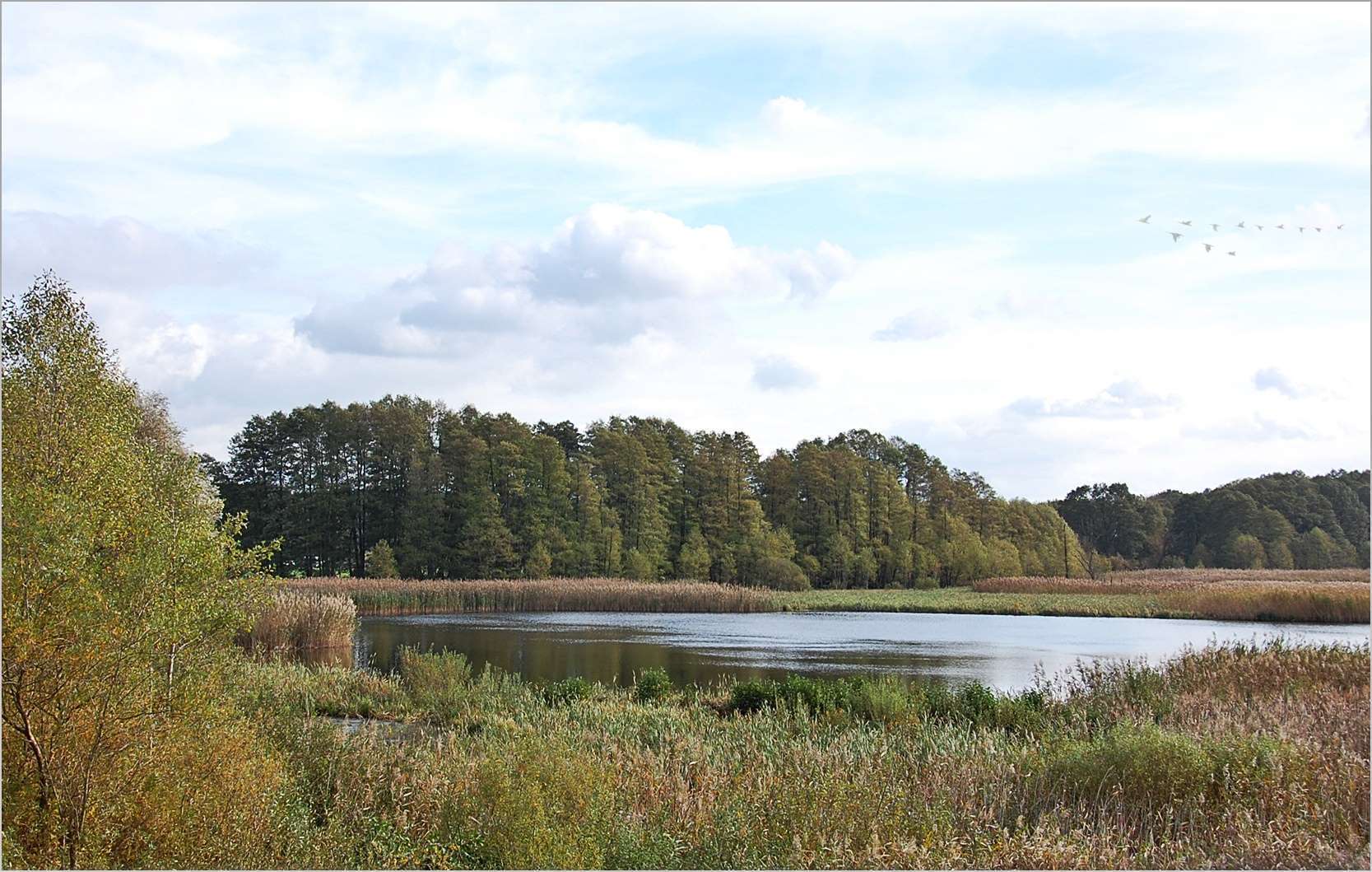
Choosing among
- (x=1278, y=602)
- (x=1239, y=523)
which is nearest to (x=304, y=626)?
(x=1278, y=602)

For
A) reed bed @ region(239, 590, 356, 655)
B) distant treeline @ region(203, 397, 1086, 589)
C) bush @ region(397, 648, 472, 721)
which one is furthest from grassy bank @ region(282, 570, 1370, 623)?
bush @ region(397, 648, 472, 721)

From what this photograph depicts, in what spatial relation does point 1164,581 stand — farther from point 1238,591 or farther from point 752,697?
point 752,697

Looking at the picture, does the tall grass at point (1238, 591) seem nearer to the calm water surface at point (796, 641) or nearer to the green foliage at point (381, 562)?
the calm water surface at point (796, 641)

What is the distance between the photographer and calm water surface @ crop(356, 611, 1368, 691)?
75.3ft

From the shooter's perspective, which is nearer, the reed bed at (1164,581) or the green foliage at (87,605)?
the green foliage at (87,605)

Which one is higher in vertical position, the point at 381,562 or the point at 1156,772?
the point at 1156,772

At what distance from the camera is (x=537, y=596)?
1816 inches

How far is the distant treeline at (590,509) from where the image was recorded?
62500 millimetres

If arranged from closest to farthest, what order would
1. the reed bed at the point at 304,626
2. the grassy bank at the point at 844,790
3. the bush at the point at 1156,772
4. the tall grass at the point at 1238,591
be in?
the grassy bank at the point at 844,790 < the bush at the point at 1156,772 < the reed bed at the point at 304,626 < the tall grass at the point at 1238,591

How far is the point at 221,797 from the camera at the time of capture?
6.93m

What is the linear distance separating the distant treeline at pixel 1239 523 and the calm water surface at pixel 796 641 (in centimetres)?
3660

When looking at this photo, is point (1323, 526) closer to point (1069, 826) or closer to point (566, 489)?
point (566, 489)

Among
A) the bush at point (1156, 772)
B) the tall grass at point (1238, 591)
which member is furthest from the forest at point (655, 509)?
the bush at point (1156, 772)

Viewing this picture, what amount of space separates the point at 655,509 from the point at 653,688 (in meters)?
49.8
